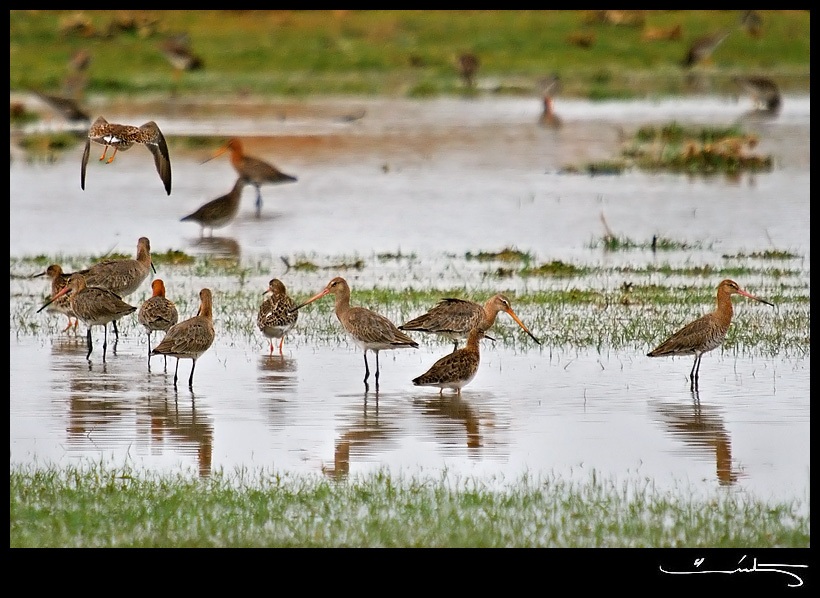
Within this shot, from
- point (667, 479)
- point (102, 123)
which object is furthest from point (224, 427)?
point (667, 479)

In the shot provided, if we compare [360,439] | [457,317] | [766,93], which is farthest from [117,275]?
[766,93]

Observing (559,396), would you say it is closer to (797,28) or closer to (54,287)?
(54,287)

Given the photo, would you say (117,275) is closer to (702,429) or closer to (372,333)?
(372,333)

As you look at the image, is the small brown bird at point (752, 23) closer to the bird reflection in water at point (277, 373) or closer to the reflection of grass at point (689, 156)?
the reflection of grass at point (689, 156)

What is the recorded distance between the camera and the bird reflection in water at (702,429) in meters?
9.22

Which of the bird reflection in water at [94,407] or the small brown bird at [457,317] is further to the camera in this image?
the small brown bird at [457,317]

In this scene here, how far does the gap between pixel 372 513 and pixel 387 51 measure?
42.5m

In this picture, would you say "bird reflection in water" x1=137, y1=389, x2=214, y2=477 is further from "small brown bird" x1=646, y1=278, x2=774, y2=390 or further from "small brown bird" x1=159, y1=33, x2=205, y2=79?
"small brown bird" x1=159, y1=33, x2=205, y2=79

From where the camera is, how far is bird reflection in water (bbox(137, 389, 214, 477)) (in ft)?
31.7

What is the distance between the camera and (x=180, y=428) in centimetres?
1026

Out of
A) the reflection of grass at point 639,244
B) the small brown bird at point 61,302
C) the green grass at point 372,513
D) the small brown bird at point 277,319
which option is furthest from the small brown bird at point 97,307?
the reflection of grass at point 639,244

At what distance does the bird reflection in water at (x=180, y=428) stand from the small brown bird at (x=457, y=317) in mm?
2407

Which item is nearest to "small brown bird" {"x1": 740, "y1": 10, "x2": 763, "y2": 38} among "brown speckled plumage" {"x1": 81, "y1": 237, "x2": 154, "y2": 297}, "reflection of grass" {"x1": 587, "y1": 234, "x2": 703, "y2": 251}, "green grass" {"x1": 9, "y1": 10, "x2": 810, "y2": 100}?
"green grass" {"x1": 9, "y1": 10, "x2": 810, "y2": 100}

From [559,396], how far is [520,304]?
12.3ft
